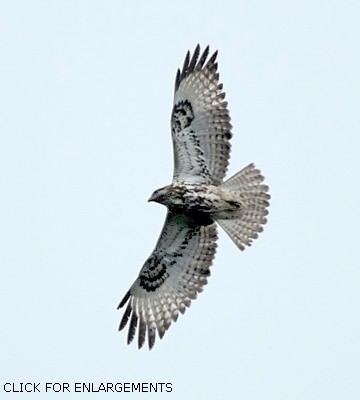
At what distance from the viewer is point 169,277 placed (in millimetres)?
15625

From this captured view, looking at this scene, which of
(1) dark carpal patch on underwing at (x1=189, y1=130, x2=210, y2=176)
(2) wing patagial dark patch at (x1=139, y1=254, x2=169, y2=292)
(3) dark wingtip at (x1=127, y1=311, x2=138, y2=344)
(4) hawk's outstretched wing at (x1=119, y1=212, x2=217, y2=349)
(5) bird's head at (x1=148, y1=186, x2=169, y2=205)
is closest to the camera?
(5) bird's head at (x1=148, y1=186, x2=169, y2=205)

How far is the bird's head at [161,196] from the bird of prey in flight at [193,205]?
12 mm

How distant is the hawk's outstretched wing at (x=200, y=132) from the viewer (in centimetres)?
1493

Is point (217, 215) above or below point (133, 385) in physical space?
above

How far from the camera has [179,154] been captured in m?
15.0

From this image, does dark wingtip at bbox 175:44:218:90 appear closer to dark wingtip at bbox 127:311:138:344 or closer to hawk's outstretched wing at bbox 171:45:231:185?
hawk's outstretched wing at bbox 171:45:231:185

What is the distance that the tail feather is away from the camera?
15148 mm

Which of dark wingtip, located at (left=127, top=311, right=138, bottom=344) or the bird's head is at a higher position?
the bird's head

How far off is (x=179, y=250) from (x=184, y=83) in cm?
206

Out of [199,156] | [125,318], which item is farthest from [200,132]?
[125,318]

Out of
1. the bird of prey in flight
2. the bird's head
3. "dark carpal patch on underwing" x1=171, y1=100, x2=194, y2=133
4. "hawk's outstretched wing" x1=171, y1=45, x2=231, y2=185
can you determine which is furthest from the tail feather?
"dark carpal patch on underwing" x1=171, y1=100, x2=194, y2=133

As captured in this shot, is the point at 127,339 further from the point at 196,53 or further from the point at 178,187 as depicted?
the point at 196,53

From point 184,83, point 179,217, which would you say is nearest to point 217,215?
point 179,217

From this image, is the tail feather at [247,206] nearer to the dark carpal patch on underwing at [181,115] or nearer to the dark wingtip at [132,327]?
the dark carpal patch on underwing at [181,115]
